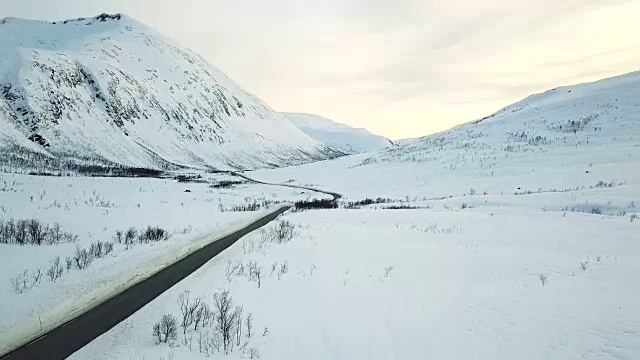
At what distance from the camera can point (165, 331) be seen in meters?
6.16

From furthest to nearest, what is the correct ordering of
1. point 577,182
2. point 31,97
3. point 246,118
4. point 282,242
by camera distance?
point 246,118, point 31,97, point 577,182, point 282,242

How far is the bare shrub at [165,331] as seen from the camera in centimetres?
600

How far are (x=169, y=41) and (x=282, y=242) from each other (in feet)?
672

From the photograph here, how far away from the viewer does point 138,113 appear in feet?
405

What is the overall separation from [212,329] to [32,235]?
415 inches

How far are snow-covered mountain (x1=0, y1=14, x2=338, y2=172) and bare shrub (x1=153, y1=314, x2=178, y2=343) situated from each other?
64882mm

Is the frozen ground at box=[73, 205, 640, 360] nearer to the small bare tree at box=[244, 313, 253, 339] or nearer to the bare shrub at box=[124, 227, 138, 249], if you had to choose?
the small bare tree at box=[244, 313, 253, 339]

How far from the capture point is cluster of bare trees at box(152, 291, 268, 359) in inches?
227

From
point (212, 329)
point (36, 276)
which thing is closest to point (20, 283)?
point (36, 276)

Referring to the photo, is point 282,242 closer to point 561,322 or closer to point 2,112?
point 561,322

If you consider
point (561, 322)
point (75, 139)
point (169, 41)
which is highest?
point (169, 41)

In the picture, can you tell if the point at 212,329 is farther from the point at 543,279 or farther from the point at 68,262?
the point at 543,279

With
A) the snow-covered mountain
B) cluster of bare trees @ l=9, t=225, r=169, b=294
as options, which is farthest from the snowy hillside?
the snow-covered mountain

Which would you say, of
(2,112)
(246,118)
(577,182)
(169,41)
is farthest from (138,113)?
(577,182)
